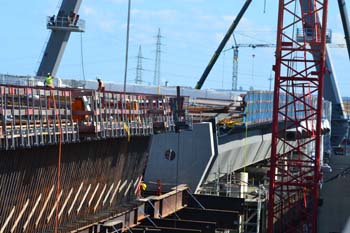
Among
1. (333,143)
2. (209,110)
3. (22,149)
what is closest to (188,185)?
(209,110)

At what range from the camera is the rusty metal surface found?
2409cm

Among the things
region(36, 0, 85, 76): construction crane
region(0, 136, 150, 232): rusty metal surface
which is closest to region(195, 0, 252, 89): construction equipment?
region(36, 0, 85, 76): construction crane

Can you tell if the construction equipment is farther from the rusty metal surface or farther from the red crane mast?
the rusty metal surface

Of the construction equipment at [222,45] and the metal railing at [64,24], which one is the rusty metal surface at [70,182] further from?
the construction equipment at [222,45]

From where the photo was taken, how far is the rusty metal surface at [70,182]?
949 inches

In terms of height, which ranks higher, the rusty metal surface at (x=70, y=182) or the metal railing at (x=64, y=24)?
the metal railing at (x=64, y=24)

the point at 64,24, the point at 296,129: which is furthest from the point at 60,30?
the point at 296,129

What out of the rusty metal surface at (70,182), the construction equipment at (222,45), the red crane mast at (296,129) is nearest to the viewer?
the rusty metal surface at (70,182)

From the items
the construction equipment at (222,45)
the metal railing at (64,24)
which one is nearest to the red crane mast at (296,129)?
the metal railing at (64,24)

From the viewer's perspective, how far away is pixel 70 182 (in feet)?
91.7

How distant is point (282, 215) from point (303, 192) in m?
2.55

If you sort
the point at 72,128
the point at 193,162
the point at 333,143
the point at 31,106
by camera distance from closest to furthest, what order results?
the point at 31,106 < the point at 72,128 < the point at 193,162 < the point at 333,143

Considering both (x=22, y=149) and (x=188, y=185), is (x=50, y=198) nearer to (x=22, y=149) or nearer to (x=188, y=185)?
(x=22, y=149)

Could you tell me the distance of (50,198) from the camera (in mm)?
26484
